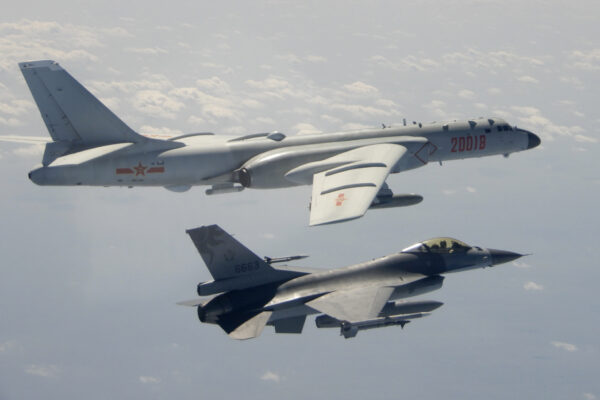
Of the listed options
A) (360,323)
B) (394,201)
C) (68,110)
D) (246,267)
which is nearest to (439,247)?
(394,201)

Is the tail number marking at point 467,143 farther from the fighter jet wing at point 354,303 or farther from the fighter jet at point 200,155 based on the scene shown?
the fighter jet wing at point 354,303

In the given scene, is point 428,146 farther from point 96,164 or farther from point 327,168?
point 96,164

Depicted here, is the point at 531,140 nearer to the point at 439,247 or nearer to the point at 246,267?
the point at 439,247

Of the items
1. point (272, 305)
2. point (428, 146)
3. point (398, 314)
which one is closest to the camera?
point (272, 305)

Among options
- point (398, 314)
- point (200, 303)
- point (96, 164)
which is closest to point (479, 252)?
point (398, 314)

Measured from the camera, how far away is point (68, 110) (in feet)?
139

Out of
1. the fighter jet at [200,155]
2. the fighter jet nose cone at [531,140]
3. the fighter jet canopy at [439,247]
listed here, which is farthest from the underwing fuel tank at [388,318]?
the fighter jet nose cone at [531,140]

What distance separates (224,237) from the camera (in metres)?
38.2

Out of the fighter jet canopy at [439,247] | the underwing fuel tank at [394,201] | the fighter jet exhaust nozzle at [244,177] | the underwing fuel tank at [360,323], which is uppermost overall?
the fighter jet exhaust nozzle at [244,177]

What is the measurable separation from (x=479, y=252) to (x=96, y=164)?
72.0ft

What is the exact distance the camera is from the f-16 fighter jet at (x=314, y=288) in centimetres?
3622

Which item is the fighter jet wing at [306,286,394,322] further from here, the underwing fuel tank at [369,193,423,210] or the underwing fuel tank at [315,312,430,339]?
the underwing fuel tank at [369,193,423,210]

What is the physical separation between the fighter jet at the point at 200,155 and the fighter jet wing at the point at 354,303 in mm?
5050

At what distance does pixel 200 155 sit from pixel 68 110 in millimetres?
7875
